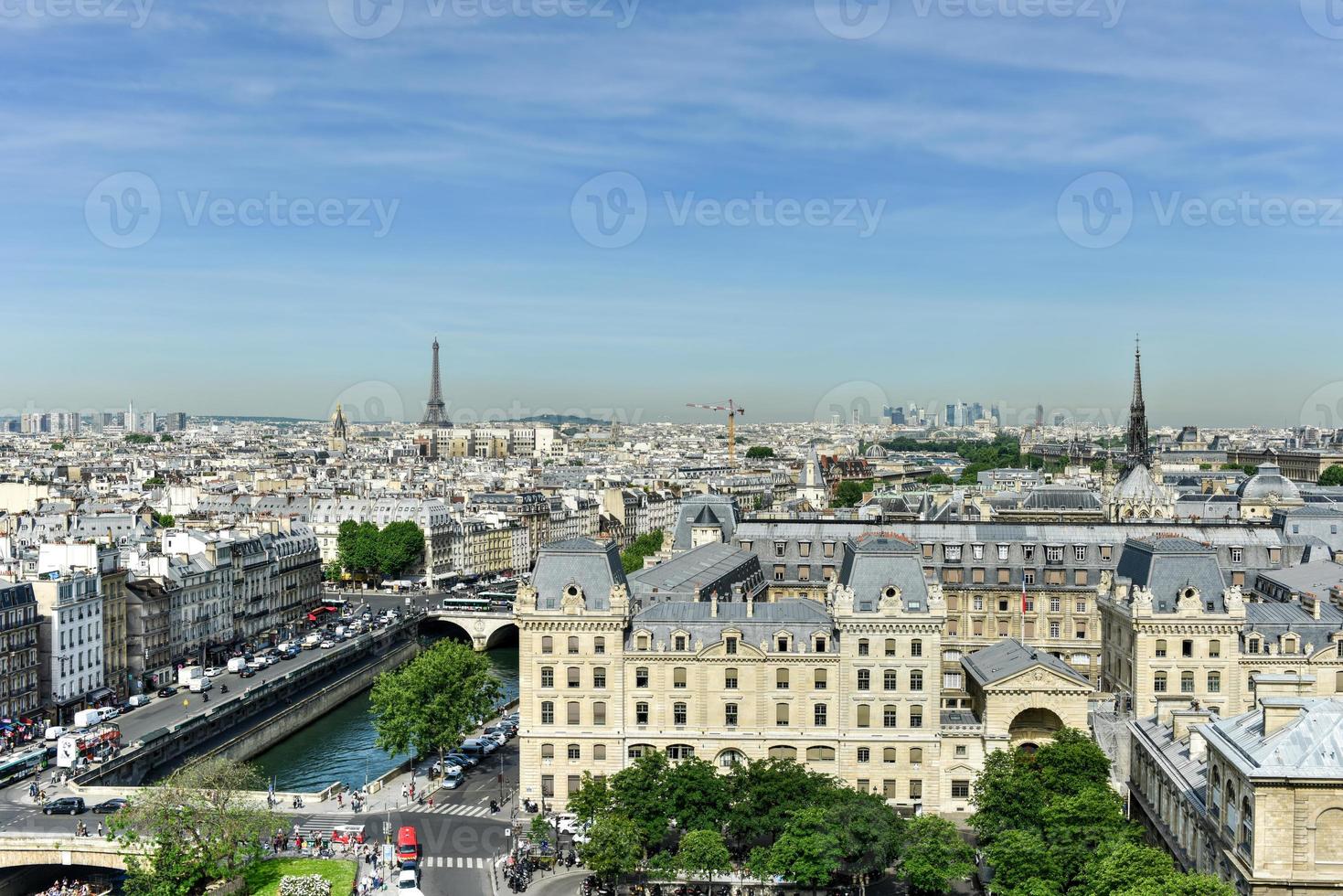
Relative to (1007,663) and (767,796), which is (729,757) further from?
(1007,663)

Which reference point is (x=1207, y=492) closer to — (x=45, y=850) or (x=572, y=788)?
(x=572, y=788)

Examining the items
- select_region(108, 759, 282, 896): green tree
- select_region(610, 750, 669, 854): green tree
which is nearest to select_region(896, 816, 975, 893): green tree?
select_region(610, 750, 669, 854): green tree

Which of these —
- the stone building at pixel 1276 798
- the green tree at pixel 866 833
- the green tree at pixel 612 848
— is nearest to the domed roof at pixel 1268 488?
the green tree at pixel 866 833

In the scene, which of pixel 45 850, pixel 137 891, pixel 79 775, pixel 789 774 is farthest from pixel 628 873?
pixel 79 775

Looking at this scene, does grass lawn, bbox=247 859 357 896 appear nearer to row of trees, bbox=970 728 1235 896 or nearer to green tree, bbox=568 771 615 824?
green tree, bbox=568 771 615 824

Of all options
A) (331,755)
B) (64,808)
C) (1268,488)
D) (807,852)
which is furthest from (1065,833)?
(1268,488)

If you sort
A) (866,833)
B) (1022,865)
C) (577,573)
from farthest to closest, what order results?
(577,573) → (866,833) → (1022,865)
